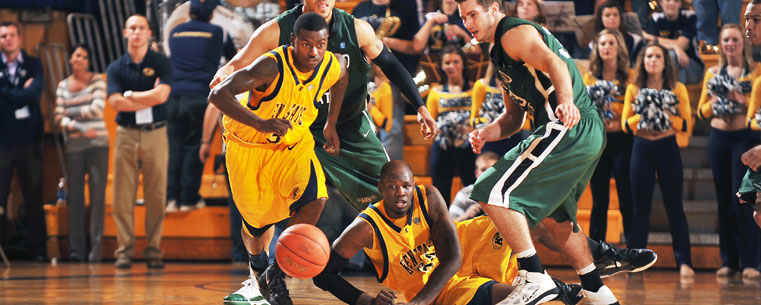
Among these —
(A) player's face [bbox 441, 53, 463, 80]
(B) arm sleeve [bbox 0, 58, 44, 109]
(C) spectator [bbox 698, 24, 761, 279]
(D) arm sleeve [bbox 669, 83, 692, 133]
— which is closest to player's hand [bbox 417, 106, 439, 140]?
(A) player's face [bbox 441, 53, 463, 80]

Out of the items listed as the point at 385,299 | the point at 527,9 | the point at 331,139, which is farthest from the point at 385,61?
the point at 527,9

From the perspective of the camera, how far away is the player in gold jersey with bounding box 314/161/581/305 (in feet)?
14.2

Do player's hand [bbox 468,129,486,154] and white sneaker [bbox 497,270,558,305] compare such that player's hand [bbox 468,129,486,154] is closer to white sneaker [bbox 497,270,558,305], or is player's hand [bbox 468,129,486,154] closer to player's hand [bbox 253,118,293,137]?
white sneaker [bbox 497,270,558,305]

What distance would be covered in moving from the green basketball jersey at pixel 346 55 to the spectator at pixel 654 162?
2779 mm

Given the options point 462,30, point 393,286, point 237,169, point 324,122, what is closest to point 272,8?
point 462,30

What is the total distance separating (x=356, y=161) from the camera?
5.30 m

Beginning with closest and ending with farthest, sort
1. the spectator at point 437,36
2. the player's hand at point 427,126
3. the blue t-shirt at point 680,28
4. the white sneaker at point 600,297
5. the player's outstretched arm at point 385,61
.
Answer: the white sneaker at point 600,297 < the player's hand at point 427,126 < the player's outstretched arm at point 385,61 < the spectator at point 437,36 < the blue t-shirt at point 680,28

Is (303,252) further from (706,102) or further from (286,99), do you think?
(706,102)

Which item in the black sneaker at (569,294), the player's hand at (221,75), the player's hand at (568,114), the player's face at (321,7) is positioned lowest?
the black sneaker at (569,294)

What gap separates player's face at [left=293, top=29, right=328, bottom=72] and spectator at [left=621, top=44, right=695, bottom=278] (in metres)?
3.42

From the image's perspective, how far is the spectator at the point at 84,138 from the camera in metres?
8.41

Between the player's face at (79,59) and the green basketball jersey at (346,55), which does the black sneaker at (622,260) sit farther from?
the player's face at (79,59)

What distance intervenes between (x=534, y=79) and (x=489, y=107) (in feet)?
9.39

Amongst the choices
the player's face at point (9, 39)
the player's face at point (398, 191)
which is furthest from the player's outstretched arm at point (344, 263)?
the player's face at point (9, 39)
